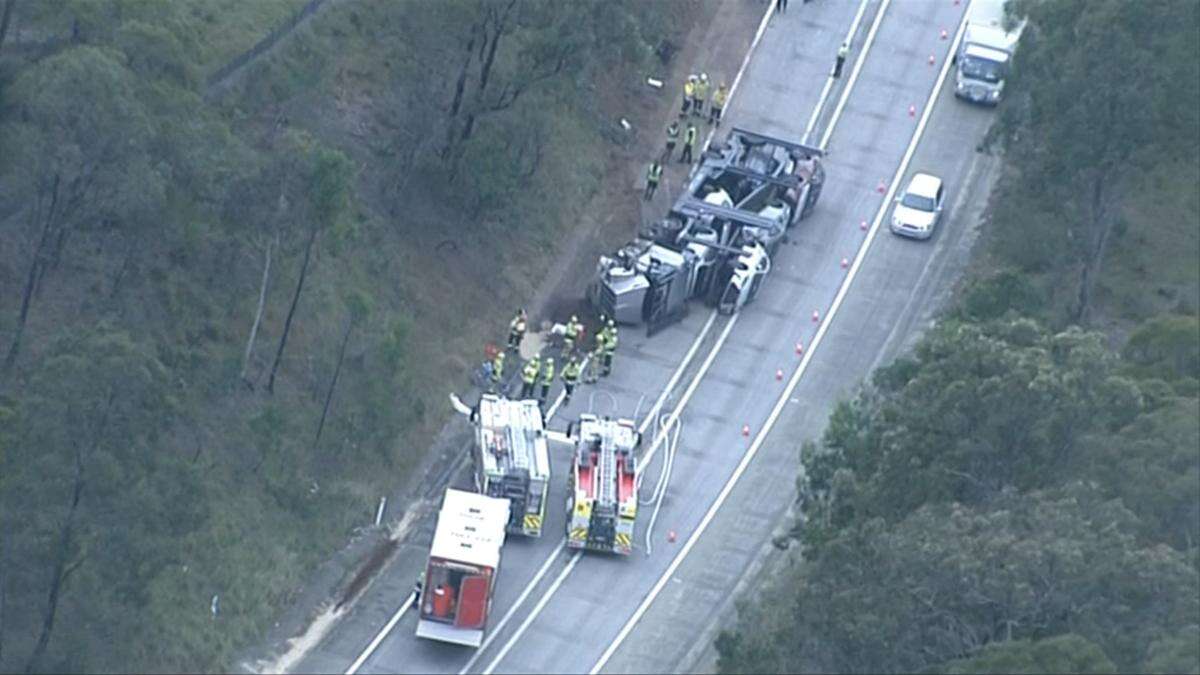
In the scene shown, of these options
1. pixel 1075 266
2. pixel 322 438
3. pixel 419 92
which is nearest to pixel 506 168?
pixel 419 92

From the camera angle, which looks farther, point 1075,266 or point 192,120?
point 1075,266

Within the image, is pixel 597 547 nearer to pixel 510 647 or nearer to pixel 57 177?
pixel 510 647

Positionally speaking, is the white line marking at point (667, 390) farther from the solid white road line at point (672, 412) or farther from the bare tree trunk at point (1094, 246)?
the bare tree trunk at point (1094, 246)

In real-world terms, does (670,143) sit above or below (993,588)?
above

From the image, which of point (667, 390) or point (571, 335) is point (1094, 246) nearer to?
point (667, 390)

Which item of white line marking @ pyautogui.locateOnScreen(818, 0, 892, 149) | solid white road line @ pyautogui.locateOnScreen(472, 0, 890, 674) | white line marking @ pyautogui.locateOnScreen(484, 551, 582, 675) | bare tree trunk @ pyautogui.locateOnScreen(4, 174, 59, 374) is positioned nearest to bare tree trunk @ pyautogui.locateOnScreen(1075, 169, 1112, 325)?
solid white road line @ pyautogui.locateOnScreen(472, 0, 890, 674)

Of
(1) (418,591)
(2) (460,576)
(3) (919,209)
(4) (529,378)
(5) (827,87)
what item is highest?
(5) (827,87)

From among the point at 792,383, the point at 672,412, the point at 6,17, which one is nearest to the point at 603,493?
the point at 672,412
